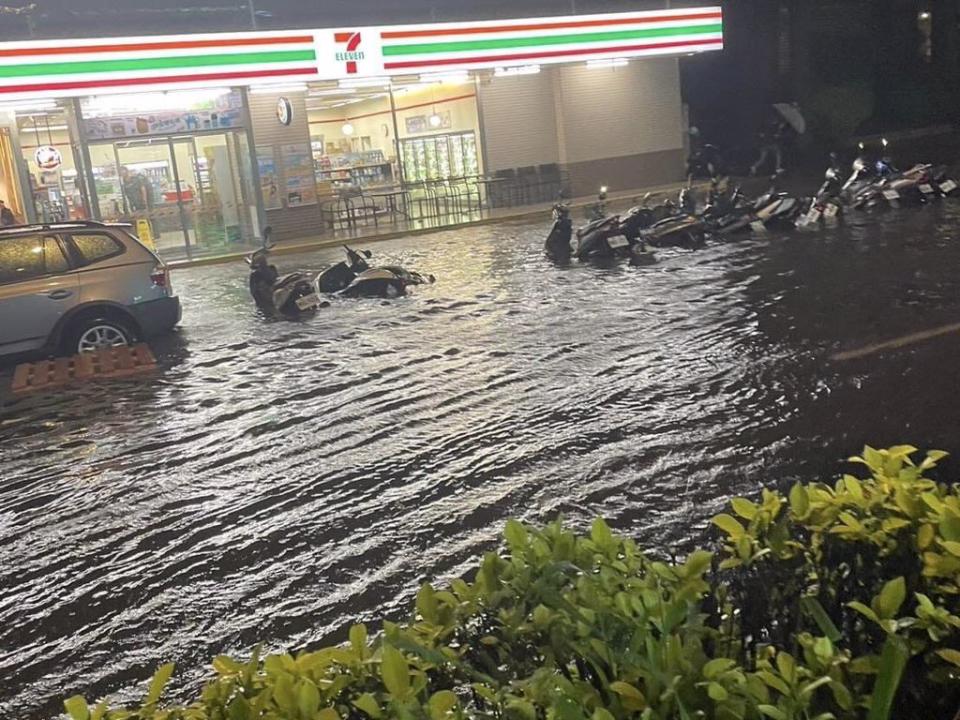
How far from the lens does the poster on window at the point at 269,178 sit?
77.4ft

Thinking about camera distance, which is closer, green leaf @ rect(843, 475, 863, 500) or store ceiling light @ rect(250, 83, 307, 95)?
green leaf @ rect(843, 475, 863, 500)

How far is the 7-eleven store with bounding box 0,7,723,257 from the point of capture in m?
20.8

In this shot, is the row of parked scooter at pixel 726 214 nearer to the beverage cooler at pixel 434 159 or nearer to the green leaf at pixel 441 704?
the beverage cooler at pixel 434 159

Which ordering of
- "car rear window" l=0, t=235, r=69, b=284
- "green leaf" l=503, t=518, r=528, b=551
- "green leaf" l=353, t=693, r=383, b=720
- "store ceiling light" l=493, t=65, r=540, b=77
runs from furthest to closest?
"store ceiling light" l=493, t=65, r=540, b=77 < "car rear window" l=0, t=235, r=69, b=284 < "green leaf" l=503, t=518, r=528, b=551 < "green leaf" l=353, t=693, r=383, b=720

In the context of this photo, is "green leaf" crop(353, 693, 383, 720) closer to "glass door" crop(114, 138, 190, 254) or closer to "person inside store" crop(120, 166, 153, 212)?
"glass door" crop(114, 138, 190, 254)

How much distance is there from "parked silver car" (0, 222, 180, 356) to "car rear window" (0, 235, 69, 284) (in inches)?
0.4

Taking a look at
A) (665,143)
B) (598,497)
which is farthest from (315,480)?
(665,143)

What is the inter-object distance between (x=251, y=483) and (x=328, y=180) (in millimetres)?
21420

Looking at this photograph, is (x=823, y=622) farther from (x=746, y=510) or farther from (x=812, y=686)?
(x=746, y=510)

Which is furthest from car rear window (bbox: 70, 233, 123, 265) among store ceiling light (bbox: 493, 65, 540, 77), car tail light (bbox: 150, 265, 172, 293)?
store ceiling light (bbox: 493, 65, 540, 77)

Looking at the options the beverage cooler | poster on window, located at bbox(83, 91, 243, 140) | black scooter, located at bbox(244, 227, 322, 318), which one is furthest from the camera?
the beverage cooler

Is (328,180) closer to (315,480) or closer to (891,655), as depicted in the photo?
(315,480)

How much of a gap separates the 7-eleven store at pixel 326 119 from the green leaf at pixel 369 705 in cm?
2001

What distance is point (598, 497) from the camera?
19.6ft
